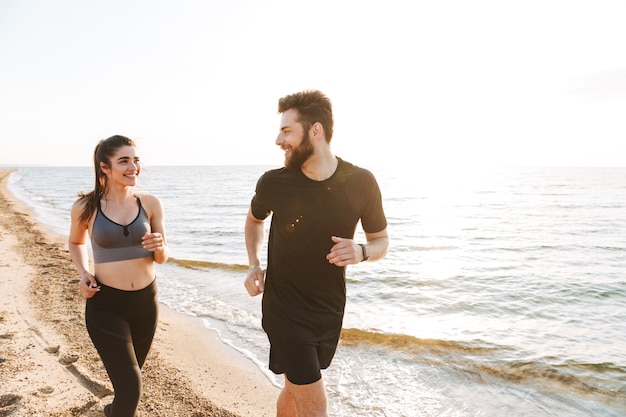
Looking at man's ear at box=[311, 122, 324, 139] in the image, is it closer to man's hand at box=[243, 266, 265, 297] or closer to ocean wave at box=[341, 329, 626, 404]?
man's hand at box=[243, 266, 265, 297]

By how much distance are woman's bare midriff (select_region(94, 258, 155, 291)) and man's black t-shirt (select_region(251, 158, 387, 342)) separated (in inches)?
48.6

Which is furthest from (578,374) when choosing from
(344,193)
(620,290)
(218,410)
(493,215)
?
(493,215)

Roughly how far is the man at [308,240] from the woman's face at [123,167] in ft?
4.39

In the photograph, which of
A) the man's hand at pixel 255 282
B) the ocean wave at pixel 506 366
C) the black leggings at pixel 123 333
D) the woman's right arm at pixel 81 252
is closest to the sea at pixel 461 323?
the ocean wave at pixel 506 366

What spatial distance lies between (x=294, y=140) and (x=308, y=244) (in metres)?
0.66

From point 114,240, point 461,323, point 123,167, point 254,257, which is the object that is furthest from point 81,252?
point 461,323

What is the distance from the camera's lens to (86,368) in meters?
4.78

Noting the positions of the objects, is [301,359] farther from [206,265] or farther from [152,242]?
[206,265]

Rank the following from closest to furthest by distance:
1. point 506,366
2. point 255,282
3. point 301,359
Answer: point 301,359
point 255,282
point 506,366

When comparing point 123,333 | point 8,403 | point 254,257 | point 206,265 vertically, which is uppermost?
point 254,257

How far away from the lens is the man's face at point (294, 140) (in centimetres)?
256

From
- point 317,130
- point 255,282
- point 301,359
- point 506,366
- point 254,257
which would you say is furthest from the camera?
point 506,366

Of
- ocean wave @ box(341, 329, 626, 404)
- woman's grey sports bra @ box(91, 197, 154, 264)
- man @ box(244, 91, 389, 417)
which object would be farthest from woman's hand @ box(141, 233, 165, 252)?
ocean wave @ box(341, 329, 626, 404)

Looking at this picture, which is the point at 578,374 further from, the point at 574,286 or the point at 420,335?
the point at 574,286
